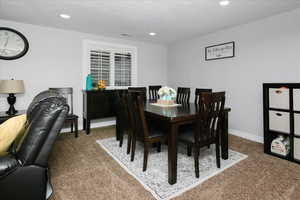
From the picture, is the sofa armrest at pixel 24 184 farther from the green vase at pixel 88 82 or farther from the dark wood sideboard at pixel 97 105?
the green vase at pixel 88 82

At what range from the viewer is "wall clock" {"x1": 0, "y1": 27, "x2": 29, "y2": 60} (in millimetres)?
3109

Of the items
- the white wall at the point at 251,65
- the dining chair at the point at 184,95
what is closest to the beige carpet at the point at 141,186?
the white wall at the point at 251,65

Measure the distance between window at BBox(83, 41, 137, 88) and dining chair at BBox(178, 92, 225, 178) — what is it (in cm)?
276

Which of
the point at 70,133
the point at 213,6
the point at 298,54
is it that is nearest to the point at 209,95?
the point at 213,6

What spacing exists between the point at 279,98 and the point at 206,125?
4.35ft

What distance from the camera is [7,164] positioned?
3.80ft

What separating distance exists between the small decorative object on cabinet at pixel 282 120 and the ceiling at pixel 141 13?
4.14 ft

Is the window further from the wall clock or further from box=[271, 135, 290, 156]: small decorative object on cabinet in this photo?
box=[271, 135, 290, 156]: small decorative object on cabinet

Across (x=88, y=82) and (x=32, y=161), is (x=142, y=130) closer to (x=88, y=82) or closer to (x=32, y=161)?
(x=32, y=161)

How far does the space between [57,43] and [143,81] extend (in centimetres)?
231

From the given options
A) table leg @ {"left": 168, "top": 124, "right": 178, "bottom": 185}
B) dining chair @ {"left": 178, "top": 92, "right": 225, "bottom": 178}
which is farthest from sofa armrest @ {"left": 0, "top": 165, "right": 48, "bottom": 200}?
dining chair @ {"left": 178, "top": 92, "right": 225, "bottom": 178}

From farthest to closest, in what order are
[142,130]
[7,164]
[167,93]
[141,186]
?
1. [167,93]
2. [142,130]
3. [141,186]
4. [7,164]

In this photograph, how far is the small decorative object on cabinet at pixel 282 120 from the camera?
2305 mm

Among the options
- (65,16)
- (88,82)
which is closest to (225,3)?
(65,16)
